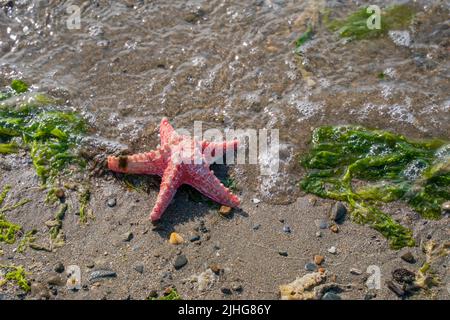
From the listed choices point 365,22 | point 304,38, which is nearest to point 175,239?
point 304,38

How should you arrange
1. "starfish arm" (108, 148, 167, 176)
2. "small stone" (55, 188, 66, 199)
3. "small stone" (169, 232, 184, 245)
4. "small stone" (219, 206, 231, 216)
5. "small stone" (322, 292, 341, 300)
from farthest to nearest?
"small stone" (55, 188, 66, 199) < "starfish arm" (108, 148, 167, 176) < "small stone" (219, 206, 231, 216) < "small stone" (169, 232, 184, 245) < "small stone" (322, 292, 341, 300)

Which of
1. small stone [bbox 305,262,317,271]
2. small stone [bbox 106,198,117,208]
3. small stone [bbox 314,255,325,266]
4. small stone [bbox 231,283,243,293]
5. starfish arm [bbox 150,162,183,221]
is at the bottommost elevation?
small stone [bbox 231,283,243,293]

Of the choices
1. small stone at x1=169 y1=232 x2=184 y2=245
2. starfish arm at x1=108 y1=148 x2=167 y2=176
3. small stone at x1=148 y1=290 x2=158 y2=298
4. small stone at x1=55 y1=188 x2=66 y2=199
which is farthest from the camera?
small stone at x1=55 y1=188 x2=66 y2=199

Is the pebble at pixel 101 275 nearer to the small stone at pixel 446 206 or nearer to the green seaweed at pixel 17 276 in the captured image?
the green seaweed at pixel 17 276

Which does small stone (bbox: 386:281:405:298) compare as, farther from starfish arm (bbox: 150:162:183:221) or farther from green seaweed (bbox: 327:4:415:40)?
green seaweed (bbox: 327:4:415:40)

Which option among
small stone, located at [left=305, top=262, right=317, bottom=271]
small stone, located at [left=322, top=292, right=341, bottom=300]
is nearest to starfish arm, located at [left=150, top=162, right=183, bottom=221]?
small stone, located at [left=305, top=262, right=317, bottom=271]

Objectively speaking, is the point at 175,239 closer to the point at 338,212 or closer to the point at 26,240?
the point at 26,240

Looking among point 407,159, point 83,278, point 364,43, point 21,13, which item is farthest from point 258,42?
point 83,278
